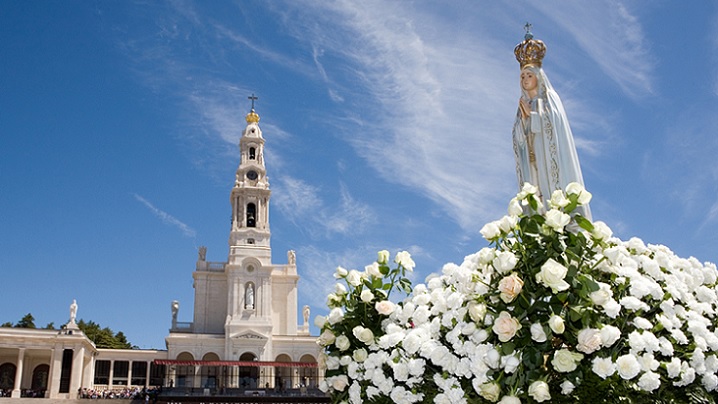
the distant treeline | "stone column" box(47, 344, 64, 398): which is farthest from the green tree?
"stone column" box(47, 344, 64, 398)

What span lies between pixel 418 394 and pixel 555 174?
843cm

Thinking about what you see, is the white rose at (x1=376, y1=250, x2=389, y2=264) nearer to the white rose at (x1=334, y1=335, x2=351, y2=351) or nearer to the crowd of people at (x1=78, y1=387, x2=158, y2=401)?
the white rose at (x1=334, y1=335, x2=351, y2=351)

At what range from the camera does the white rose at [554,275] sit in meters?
5.48

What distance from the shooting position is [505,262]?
19.1 ft

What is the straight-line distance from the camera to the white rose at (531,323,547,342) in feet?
18.7

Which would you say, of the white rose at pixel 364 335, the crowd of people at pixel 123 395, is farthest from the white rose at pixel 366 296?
the crowd of people at pixel 123 395

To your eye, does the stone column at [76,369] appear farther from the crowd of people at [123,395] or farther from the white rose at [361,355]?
the white rose at [361,355]

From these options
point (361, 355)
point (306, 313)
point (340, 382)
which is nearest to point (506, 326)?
point (361, 355)

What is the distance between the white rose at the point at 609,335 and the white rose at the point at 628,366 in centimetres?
15

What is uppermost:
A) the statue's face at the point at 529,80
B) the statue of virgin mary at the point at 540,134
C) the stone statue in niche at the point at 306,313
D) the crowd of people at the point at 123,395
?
the stone statue in niche at the point at 306,313

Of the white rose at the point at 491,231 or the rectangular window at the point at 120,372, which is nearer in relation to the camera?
the white rose at the point at 491,231

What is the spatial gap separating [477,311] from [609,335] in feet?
3.57

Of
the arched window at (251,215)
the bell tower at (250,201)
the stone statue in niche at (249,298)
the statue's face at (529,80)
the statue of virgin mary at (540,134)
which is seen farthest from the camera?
the arched window at (251,215)

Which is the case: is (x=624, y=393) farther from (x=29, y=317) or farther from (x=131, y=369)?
(x=29, y=317)
